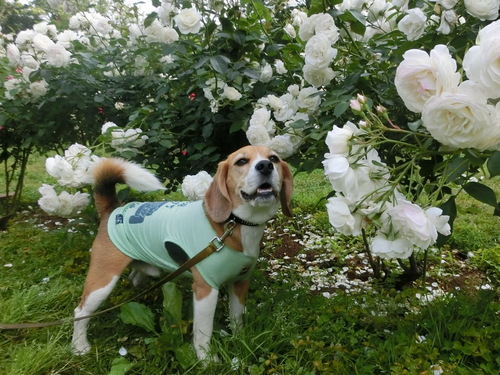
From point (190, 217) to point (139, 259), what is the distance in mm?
441

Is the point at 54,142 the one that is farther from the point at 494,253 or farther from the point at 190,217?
the point at 494,253

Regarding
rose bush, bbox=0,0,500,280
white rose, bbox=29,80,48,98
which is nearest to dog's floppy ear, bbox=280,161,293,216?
rose bush, bbox=0,0,500,280

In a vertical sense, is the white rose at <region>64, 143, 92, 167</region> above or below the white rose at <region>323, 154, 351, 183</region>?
below

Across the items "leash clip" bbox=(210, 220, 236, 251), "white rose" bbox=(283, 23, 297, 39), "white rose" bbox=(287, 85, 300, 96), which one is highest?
"white rose" bbox=(283, 23, 297, 39)

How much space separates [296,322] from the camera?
2.29 m

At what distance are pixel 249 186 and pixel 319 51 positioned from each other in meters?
0.72

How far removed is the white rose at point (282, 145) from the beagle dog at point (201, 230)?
49mm

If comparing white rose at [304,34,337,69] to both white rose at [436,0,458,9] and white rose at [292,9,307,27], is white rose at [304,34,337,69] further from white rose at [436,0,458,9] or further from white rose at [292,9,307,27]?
white rose at [292,9,307,27]

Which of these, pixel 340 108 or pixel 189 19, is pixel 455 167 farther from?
pixel 189 19

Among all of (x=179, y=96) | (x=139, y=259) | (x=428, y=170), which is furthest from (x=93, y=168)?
(x=428, y=170)

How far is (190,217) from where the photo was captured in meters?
2.17

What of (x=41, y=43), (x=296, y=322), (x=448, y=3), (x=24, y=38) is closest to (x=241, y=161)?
(x=296, y=322)

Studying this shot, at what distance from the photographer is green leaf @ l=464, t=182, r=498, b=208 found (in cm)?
115

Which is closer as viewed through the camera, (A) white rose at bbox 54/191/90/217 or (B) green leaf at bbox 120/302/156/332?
(B) green leaf at bbox 120/302/156/332
